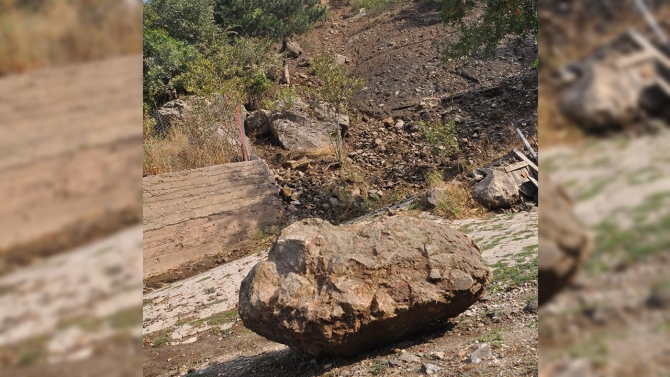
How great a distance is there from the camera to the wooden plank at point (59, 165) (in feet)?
3.36

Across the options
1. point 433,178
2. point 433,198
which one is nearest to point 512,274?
point 433,198

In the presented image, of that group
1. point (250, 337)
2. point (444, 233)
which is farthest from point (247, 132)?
point (444, 233)

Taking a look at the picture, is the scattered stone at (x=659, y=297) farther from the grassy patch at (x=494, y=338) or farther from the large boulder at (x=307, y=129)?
the large boulder at (x=307, y=129)

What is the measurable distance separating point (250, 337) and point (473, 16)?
14.5 meters

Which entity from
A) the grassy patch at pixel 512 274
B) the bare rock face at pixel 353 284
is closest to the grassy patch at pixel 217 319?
the bare rock face at pixel 353 284

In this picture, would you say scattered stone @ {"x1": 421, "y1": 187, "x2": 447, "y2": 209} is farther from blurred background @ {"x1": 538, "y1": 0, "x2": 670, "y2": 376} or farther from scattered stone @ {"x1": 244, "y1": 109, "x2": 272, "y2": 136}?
blurred background @ {"x1": 538, "y1": 0, "x2": 670, "y2": 376}

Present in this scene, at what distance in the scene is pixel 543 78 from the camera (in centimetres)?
97

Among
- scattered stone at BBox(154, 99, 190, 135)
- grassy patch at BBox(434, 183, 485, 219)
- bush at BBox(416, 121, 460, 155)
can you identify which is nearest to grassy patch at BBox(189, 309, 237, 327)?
grassy patch at BBox(434, 183, 485, 219)

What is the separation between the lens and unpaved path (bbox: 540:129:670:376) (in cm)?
89

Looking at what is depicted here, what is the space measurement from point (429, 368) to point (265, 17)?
14779 millimetres

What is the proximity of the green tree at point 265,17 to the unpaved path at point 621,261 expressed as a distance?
15972 millimetres

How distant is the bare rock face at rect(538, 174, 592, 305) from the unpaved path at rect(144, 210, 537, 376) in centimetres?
238

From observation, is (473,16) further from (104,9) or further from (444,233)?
(104,9)

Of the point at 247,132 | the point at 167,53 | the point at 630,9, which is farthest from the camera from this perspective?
the point at 167,53
